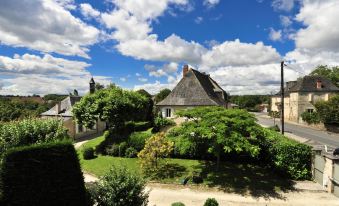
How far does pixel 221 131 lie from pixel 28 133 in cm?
1179

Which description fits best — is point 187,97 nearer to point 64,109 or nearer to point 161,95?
point 161,95

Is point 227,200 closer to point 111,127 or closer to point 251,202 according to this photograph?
point 251,202

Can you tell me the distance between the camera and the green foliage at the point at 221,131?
53.1 feet

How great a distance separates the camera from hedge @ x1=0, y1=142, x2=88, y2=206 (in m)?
10.5

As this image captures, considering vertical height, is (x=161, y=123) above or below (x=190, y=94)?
below

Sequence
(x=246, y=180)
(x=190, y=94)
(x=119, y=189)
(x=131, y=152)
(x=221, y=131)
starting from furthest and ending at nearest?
(x=190, y=94) < (x=131, y=152) < (x=246, y=180) < (x=221, y=131) < (x=119, y=189)

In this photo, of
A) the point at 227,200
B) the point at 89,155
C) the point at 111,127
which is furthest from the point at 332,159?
the point at 111,127

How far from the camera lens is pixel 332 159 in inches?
645

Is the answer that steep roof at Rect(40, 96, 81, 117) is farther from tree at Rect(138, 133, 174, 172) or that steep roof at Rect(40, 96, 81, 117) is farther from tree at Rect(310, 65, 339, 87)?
tree at Rect(310, 65, 339, 87)

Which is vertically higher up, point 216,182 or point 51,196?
point 51,196

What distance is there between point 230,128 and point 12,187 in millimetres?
12881

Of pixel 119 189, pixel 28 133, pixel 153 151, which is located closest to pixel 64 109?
pixel 153 151

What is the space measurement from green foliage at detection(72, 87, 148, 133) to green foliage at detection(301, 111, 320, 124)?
1427 inches

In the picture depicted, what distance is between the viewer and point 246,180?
18438 millimetres
